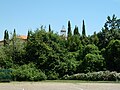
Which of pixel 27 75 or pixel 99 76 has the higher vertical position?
pixel 27 75

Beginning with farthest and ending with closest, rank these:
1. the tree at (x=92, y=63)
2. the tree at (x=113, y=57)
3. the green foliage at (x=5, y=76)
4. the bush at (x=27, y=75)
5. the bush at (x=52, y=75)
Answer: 1. the tree at (x=92, y=63)
2. the tree at (x=113, y=57)
3. the bush at (x=52, y=75)
4. the bush at (x=27, y=75)
5. the green foliage at (x=5, y=76)

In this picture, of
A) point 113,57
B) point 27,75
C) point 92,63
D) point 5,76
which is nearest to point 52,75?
point 27,75

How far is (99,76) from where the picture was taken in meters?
40.4

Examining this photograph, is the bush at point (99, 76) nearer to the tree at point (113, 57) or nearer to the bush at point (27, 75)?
the bush at point (27, 75)

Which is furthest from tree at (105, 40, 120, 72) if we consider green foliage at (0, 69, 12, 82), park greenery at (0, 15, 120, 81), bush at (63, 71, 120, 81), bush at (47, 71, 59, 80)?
green foliage at (0, 69, 12, 82)

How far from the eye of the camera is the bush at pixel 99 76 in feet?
129

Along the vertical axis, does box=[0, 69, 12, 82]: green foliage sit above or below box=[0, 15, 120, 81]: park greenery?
below

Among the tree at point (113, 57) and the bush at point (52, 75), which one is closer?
the bush at point (52, 75)

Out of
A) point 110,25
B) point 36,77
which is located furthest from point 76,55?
point 110,25

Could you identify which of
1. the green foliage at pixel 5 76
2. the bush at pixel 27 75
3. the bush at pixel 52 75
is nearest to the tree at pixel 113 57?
the bush at pixel 52 75

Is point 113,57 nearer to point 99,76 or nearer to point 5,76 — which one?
point 99,76

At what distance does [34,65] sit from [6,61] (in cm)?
457

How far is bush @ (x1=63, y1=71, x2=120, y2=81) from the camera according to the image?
39463 millimetres

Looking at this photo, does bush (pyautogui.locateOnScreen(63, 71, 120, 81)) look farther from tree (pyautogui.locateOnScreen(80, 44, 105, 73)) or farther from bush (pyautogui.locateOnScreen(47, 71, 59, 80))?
tree (pyautogui.locateOnScreen(80, 44, 105, 73))
